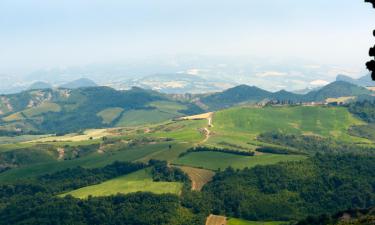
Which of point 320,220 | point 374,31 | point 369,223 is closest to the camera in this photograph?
point 374,31

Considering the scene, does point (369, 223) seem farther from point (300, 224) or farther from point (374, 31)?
point (374, 31)

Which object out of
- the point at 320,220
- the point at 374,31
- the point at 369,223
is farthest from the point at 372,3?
the point at 320,220

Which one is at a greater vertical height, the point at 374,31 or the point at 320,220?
the point at 374,31

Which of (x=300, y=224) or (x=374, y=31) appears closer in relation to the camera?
(x=374, y=31)

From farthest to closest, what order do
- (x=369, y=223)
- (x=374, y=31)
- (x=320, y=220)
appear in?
(x=320, y=220) < (x=369, y=223) < (x=374, y=31)

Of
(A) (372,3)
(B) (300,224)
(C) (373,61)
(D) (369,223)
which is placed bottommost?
(B) (300,224)

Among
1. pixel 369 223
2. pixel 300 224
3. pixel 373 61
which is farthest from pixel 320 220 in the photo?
pixel 373 61

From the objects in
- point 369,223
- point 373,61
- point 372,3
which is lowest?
point 369,223

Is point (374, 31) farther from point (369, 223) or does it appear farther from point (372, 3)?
point (369, 223)

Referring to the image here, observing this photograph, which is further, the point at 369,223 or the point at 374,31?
the point at 369,223
